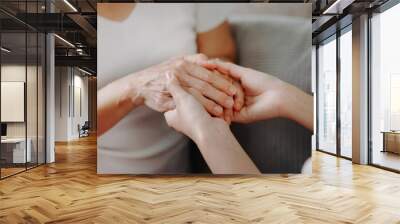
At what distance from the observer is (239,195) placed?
4.98 metres

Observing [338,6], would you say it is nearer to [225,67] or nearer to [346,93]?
[225,67]

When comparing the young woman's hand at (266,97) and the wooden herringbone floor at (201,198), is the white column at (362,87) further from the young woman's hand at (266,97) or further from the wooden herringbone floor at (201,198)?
the young woman's hand at (266,97)

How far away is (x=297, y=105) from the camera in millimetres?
6348

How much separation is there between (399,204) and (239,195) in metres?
1.89

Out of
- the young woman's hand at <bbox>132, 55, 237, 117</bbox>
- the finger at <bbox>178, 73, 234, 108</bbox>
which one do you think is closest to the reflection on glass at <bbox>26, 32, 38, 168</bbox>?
the young woman's hand at <bbox>132, 55, 237, 117</bbox>

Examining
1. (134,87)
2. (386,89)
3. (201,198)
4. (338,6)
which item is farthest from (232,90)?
(386,89)

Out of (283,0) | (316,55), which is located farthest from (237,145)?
(316,55)

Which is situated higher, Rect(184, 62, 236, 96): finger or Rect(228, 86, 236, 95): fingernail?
Rect(184, 62, 236, 96): finger

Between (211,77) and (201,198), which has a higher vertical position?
(211,77)

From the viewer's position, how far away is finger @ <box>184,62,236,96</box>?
625 centimetres

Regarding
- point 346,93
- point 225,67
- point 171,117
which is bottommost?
point 171,117

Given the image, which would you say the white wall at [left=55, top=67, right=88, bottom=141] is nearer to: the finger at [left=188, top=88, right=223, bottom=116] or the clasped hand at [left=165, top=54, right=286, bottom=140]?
the clasped hand at [left=165, top=54, right=286, bottom=140]

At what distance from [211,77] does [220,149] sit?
3.91 feet

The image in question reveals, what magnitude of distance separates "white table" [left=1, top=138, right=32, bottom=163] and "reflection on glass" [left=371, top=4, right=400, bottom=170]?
270 inches
